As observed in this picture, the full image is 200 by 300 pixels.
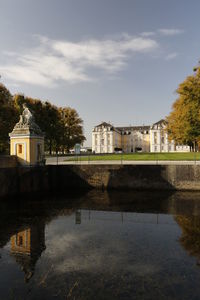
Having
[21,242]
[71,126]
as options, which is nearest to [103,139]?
[71,126]

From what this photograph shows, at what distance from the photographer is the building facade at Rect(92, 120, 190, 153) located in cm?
9131

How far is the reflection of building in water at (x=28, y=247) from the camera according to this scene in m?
6.14

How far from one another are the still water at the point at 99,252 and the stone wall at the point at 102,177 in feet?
13.0

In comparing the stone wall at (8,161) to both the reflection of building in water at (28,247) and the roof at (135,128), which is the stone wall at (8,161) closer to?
the reflection of building in water at (28,247)

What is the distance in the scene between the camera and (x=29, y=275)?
221 inches

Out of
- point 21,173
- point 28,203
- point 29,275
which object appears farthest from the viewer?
point 21,173

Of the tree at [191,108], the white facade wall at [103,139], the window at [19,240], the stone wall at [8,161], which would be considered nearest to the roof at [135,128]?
the white facade wall at [103,139]

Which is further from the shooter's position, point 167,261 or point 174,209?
point 174,209

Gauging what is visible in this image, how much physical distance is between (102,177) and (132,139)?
9181 centimetres

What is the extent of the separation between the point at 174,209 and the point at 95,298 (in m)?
8.87

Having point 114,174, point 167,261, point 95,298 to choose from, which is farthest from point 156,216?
point 114,174

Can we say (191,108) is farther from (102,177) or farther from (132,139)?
(132,139)

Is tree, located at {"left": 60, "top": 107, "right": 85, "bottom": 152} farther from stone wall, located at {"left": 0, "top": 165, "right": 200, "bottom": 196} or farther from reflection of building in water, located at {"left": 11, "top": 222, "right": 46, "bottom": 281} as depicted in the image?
reflection of building in water, located at {"left": 11, "top": 222, "right": 46, "bottom": 281}

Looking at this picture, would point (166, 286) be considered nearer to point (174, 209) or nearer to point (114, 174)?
point (174, 209)
